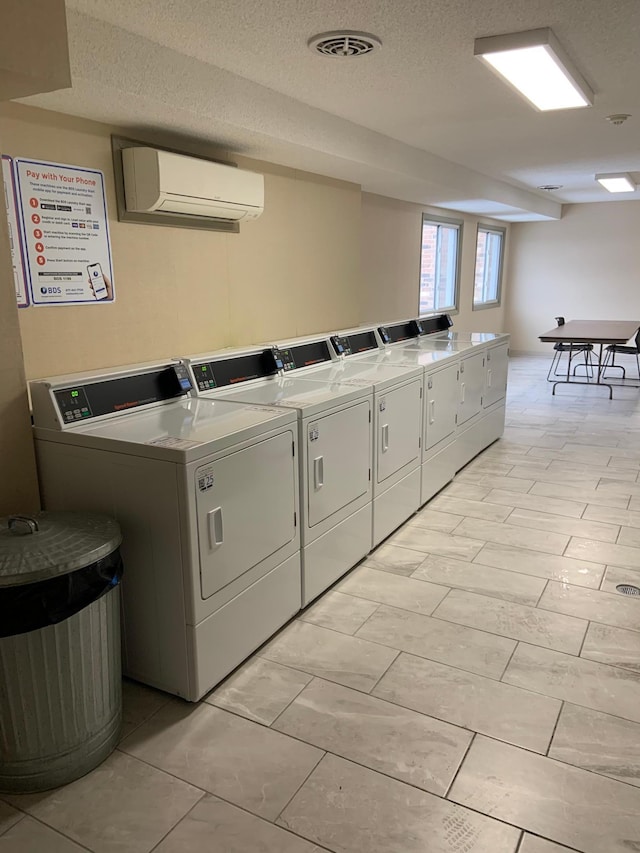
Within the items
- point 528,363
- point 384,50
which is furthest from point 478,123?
point 528,363

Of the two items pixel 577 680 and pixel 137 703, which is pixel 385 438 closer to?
pixel 577 680

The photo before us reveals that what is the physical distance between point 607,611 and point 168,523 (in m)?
2.03

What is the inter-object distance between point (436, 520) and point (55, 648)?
2588 millimetres

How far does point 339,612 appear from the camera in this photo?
2.86m

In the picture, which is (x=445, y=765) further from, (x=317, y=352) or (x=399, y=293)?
(x=399, y=293)

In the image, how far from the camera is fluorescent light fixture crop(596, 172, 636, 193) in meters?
6.41

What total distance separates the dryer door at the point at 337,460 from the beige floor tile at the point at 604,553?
124 cm

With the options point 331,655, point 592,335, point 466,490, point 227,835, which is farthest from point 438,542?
point 592,335

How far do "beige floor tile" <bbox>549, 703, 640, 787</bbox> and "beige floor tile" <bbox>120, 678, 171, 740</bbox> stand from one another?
1355mm

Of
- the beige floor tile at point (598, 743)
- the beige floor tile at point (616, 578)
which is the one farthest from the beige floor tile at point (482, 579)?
the beige floor tile at point (598, 743)

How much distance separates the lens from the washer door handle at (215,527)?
2.14m

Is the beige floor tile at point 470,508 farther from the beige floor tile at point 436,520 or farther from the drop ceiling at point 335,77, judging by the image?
the drop ceiling at point 335,77

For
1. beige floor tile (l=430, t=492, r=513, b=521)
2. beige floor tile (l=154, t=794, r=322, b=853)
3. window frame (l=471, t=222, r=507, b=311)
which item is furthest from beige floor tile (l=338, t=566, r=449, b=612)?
window frame (l=471, t=222, r=507, b=311)

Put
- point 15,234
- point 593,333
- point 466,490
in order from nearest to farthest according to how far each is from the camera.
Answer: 1. point 15,234
2. point 466,490
3. point 593,333
